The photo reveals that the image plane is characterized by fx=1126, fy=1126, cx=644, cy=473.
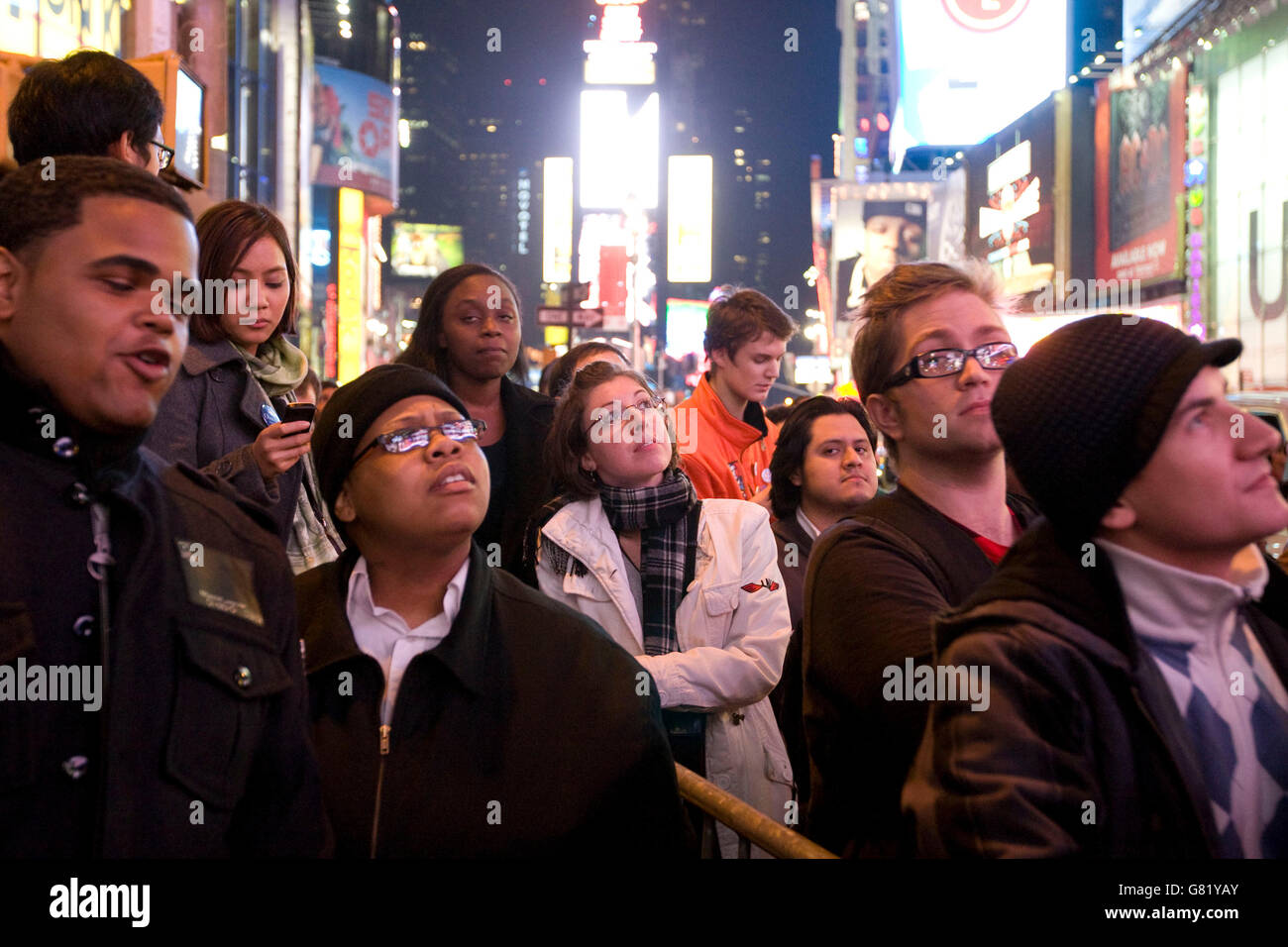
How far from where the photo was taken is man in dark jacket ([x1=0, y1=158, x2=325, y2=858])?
5.95ft

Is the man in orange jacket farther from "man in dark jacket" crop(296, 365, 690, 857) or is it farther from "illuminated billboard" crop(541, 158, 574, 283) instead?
"illuminated billboard" crop(541, 158, 574, 283)

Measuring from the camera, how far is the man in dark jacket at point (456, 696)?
2.54 metres

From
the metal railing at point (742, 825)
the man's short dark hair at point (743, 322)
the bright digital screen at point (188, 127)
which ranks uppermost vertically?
the bright digital screen at point (188, 127)

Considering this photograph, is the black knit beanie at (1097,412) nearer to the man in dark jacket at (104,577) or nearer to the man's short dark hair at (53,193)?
the man in dark jacket at (104,577)

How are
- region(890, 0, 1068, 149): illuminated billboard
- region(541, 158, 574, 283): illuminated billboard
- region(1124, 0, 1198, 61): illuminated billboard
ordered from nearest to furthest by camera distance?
region(1124, 0, 1198, 61): illuminated billboard
region(890, 0, 1068, 149): illuminated billboard
region(541, 158, 574, 283): illuminated billboard

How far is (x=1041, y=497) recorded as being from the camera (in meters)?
2.06

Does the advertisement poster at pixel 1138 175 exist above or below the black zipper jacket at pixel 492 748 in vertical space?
above

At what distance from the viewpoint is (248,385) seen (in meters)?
3.93

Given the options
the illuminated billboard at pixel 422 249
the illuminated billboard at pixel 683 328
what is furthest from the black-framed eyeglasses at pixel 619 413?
the illuminated billboard at pixel 422 249

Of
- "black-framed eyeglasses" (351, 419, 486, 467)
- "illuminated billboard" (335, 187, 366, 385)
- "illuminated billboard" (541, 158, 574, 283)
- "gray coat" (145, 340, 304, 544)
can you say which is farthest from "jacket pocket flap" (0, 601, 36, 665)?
"illuminated billboard" (541, 158, 574, 283)

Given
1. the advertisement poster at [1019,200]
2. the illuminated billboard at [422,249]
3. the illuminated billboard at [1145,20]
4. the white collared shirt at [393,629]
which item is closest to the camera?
the white collared shirt at [393,629]

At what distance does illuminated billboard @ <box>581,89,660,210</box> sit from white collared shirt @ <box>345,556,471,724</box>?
41608mm

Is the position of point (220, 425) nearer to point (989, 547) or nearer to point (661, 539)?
point (661, 539)

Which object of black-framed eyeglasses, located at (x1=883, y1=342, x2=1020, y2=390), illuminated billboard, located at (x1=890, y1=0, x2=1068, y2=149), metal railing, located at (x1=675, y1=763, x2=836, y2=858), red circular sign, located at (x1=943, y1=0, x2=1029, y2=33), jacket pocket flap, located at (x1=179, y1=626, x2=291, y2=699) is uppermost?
red circular sign, located at (x1=943, y1=0, x2=1029, y2=33)
